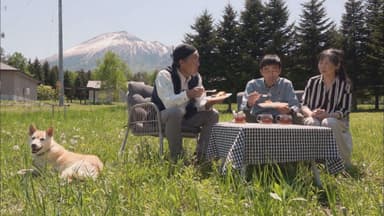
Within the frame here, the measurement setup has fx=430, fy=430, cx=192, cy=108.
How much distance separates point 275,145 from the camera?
354 centimetres

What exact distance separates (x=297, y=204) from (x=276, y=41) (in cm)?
3236

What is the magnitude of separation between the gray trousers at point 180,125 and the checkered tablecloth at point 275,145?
2.17ft

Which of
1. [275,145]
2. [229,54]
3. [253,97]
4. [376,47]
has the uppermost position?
[376,47]

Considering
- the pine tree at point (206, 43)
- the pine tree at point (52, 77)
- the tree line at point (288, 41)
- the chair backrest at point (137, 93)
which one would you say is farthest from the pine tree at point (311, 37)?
the pine tree at point (52, 77)

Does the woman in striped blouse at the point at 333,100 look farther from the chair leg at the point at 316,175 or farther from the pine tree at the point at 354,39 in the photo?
the pine tree at the point at 354,39

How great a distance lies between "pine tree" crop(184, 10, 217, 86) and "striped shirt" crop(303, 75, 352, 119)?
2626 cm

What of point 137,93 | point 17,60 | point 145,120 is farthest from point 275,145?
point 17,60

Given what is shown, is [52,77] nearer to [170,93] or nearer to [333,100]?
[170,93]

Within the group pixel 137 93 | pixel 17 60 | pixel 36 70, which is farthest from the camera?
pixel 17 60

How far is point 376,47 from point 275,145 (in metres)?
32.1

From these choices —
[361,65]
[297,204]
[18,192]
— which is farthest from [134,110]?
[361,65]

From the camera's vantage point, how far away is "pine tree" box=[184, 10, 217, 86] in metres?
31.2

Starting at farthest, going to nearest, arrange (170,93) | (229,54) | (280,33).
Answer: (280,33), (229,54), (170,93)

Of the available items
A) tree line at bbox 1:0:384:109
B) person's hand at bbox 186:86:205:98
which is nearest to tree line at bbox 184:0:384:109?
tree line at bbox 1:0:384:109
